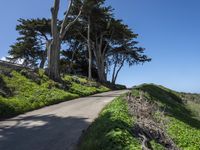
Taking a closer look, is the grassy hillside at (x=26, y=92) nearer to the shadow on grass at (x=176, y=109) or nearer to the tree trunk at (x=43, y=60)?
the shadow on grass at (x=176, y=109)

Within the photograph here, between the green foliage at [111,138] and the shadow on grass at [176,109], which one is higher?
the shadow on grass at [176,109]

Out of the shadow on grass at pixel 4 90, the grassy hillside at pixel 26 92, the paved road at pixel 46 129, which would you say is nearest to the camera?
the paved road at pixel 46 129

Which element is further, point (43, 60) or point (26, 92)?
point (43, 60)

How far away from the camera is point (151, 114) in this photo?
15.1m

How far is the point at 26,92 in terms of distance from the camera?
19.6m

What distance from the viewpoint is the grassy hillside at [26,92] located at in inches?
625

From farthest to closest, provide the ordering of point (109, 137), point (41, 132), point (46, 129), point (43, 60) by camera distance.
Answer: point (43, 60) < point (46, 129) < point (41, 132) < point (109, 137)

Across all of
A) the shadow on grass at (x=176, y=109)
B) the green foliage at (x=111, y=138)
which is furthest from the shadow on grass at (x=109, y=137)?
the shadow on grass at (x=176, y=109)

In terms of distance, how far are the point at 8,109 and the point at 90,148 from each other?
780cm

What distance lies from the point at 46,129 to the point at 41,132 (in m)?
0.52

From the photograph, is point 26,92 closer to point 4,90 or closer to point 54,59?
point 4,90

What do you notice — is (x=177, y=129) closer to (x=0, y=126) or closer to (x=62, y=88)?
(x=0, y=126)

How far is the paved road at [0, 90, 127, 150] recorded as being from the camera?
9.44 m

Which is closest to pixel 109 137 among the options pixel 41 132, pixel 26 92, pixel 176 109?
pixel 41 132
